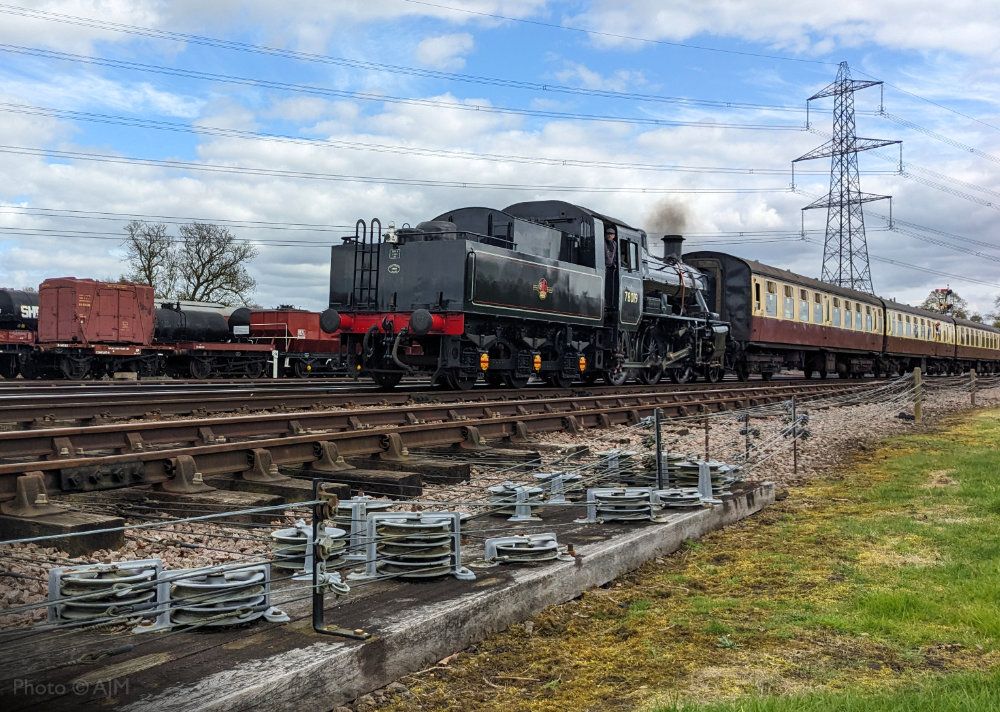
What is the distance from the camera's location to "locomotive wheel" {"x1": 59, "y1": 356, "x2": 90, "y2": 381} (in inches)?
943

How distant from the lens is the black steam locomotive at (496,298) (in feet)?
48.8

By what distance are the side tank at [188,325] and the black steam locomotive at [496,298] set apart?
1385 cm

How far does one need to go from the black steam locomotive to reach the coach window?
6.35m

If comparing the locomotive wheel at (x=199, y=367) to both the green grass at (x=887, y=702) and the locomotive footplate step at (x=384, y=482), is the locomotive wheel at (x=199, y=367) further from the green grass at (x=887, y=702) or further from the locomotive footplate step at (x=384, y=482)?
the green grass at (x=887, y=702)

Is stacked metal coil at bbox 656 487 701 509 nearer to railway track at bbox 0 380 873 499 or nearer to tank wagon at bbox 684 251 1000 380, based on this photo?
railway track at bbox 0 380 873 499

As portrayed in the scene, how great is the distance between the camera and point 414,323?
14.2m

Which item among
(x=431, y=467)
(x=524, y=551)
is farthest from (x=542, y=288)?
(x=524, y=551)

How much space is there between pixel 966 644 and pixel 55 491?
5537mm

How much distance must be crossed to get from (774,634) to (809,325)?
25592 mm

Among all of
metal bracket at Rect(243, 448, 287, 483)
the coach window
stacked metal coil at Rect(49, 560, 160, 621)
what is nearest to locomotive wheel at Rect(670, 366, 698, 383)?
the coach window

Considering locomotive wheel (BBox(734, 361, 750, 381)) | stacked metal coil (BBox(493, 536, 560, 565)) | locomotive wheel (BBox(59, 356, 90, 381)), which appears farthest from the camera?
locomotive wheel (BBox(734, 361, 750, 381))

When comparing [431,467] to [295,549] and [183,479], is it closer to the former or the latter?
[183,479]

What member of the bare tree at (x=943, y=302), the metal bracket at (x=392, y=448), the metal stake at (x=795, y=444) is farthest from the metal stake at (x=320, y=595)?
the bare tree at (x=943, y=302)

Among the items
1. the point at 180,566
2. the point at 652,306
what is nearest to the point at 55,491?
the point at 180,566
